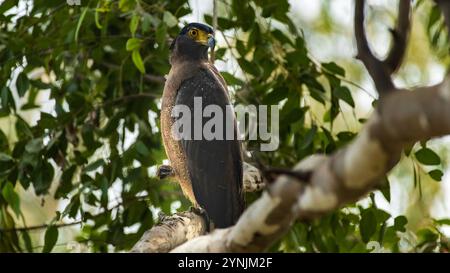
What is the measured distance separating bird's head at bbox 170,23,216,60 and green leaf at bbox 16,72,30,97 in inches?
34.3

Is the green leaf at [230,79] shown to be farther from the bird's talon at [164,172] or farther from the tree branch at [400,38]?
the tree branch at [400,38]

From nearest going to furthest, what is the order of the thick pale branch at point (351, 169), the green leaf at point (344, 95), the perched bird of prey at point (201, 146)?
the thick pale branch at point (351, 169) → the perched bird of prey at point (201, 146) → the green leaf at point (344, 95)

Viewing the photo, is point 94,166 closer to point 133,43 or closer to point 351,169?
point 133,43

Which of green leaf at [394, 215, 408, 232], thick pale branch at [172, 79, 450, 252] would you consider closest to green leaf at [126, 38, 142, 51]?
green leaf at [394, 215, 408, 232]

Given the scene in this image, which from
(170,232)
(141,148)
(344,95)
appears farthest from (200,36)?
(170,232)

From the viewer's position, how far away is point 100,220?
5172 mm

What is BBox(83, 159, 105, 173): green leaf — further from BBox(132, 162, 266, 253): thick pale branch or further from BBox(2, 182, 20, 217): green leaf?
BBox(132, 162, 266, 253): thick pale branch

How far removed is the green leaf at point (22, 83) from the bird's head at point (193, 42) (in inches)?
34.3

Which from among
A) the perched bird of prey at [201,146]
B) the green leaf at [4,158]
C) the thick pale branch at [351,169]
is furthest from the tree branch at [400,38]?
the green leaf at [4,158]

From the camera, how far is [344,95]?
4355 mm

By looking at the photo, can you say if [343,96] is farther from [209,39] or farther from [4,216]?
[4,216]

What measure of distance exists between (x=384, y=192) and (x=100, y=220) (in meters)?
A: 1.84

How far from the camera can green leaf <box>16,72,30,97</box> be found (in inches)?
187

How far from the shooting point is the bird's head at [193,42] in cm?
447
